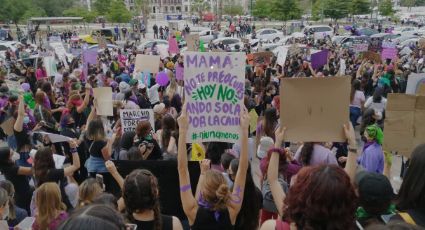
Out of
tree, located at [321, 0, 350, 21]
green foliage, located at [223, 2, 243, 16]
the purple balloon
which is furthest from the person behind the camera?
green foliage, located at [223, 2, 243, 16]

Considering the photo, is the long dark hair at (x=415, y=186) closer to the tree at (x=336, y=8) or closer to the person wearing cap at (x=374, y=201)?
the person wearing cap at (x=374, y=201)

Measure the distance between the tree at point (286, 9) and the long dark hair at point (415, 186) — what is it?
5252 cm

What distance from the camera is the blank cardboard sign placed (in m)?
3.92

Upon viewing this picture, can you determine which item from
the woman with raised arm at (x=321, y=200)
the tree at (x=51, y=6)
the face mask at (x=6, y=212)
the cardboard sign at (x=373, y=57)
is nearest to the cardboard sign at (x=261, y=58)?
the cardboard sign at (x=373, y=57)

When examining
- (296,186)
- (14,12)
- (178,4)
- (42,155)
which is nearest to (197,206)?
(296,186)

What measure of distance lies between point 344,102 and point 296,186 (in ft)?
5.14

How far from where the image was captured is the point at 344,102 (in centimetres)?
393

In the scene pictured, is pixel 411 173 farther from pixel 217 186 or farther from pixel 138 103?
pixel 138 103

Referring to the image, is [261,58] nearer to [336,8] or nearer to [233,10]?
[336,8]

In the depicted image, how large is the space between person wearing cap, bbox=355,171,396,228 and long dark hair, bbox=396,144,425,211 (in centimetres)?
9

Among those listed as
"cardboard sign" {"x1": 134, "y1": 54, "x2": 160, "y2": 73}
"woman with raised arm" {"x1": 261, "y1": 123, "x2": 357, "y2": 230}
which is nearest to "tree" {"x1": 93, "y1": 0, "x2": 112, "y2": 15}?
"cardboard sign" {"x1": 134, "y1": 54, "x2": 160, "y2": 73}

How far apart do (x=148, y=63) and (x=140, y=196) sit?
1028 cm

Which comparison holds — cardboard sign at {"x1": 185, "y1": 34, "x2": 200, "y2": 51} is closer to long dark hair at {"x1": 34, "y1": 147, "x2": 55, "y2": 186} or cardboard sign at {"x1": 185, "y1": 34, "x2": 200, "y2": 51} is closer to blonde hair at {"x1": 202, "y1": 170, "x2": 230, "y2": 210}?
long dark hair at {"x1": 34, "y1": 147, "x2": 55, "y2": 186}

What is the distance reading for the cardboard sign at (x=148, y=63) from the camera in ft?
43.0
